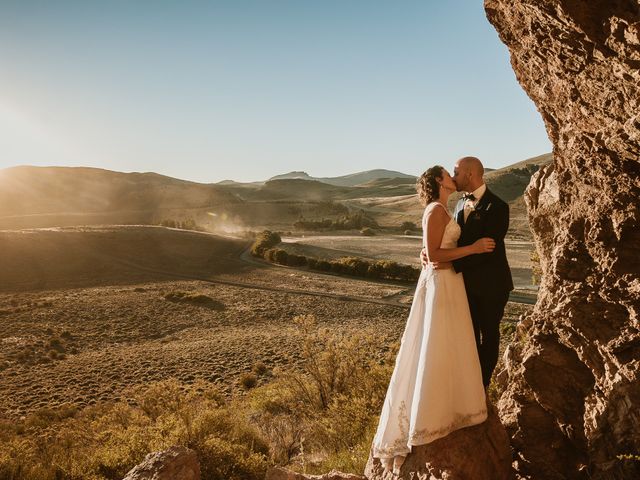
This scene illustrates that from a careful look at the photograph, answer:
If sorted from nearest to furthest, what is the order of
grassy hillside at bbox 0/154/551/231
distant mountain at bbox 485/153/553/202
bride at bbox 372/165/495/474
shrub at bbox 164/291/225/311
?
1. bride at bbox 372/165/495/474
2. shrub at bbox 164/291/225/311
3. grassy hillside at bbox 0/154/551/231
4. distant mountain at bbox 485/153/553/202

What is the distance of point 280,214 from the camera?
11569 centimetres

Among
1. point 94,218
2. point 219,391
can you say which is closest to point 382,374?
point 219,391

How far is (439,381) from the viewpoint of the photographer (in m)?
4.69

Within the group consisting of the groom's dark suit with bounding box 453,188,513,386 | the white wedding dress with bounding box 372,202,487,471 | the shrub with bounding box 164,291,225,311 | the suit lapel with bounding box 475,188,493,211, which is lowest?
the shrub with bounding box 164,291,225,311

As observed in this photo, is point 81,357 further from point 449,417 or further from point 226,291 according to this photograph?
point 449,417

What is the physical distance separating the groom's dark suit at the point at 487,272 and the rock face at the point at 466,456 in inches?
27.1

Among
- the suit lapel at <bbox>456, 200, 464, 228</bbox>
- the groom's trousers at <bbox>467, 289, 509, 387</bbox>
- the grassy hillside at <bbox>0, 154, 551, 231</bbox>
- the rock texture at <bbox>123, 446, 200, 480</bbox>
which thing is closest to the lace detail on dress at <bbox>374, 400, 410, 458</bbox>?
the groom's trousers at <bbox>467, 289, 509, 387</bbox>

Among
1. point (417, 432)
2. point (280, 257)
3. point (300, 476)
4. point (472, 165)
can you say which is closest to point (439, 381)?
point (417, 432)

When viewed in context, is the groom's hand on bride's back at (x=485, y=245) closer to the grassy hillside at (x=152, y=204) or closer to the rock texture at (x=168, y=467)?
the rock texture at (x=168, y=467)

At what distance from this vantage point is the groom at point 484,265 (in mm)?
4816

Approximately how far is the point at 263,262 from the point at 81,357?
1188 inches

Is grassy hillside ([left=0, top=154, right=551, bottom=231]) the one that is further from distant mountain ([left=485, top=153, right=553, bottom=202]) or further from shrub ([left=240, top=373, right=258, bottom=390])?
shrub ([left=240, top=373, right=258, bottom=390])

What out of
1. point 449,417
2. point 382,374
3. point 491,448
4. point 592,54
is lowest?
point 382,374

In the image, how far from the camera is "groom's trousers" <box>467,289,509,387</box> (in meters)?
4.83
